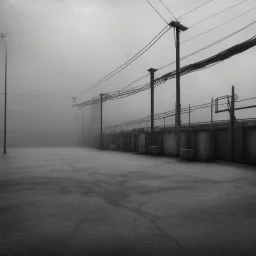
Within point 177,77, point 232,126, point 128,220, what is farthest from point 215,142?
point 128,220

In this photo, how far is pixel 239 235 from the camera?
2.89m

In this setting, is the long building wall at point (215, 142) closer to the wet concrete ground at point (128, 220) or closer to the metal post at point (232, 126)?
the metal post at point (232, 126)

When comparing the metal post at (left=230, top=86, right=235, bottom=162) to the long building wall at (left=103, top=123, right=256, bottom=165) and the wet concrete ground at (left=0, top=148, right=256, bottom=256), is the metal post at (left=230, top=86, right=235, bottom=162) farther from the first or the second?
the wet concrete ground at (left=0, top=148, right=256, bottom=256)

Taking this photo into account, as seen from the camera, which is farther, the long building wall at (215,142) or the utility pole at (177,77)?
the utility pole at (177,77)

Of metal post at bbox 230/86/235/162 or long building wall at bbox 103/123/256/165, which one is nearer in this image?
long building wall at bbox 103/123/256/165

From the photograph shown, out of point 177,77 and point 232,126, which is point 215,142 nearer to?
point 232,126

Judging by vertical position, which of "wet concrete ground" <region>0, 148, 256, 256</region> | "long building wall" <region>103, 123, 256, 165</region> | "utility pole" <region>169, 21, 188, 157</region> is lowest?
"wet concrete ground" <region>0, 148, 256, 256</region>

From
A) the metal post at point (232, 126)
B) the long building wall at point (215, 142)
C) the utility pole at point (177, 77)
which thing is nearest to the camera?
the long building wall at point (215, 142)

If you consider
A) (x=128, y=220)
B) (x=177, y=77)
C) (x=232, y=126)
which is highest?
(x=177, y=77)

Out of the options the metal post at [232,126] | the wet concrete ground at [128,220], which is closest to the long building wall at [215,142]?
the metal post at [232,126]

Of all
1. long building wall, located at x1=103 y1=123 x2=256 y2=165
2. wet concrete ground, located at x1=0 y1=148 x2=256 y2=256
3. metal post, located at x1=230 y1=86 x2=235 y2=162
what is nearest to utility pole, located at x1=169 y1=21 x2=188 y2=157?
long building wall, located at x1=103 y1=123 x2=256 y2=165

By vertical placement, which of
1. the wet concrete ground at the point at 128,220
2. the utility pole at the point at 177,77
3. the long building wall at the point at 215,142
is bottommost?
the wet concrete ground at the point at 128,220

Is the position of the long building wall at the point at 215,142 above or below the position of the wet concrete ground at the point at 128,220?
above

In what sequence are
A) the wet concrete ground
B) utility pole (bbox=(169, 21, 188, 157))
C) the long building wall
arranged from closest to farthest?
1. the wet concrete ground
2. the long building wall
3. utility pole (bbox=(169, 21, 188, 157))
